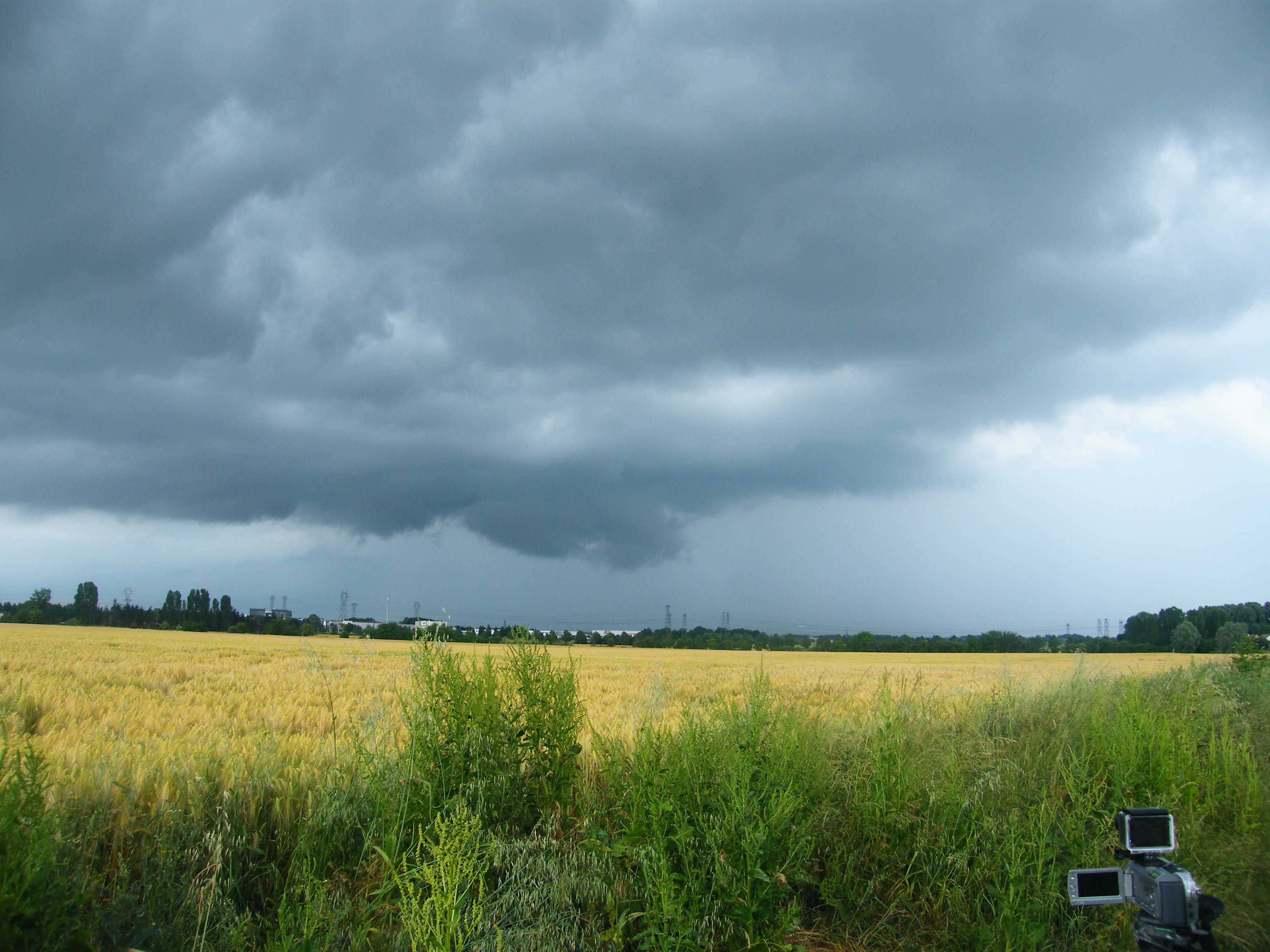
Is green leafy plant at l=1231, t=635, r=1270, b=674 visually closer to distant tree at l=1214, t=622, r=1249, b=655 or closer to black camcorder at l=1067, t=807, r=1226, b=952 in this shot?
black camcorder at l=1067, t=807, r=1226, b=952

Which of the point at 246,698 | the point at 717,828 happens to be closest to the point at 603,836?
the point at 717,828

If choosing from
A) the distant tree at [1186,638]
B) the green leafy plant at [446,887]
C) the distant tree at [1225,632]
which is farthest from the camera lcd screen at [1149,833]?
the distant tree at [1186,638]

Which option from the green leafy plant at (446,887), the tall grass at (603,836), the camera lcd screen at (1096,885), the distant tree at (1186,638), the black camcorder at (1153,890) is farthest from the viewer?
the distant tree at (1186,638)

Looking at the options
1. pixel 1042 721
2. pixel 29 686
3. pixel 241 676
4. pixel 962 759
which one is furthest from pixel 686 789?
pixel 241 676

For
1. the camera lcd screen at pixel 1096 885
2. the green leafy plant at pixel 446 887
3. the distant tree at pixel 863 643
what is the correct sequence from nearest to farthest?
the camera lcd screen at pixel 1096 885, the green leafy plant at pixel 446 887, the distant tree at pixel 863 643

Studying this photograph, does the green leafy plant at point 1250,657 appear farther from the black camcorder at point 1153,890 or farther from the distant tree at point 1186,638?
the distant tree at point 1186,638

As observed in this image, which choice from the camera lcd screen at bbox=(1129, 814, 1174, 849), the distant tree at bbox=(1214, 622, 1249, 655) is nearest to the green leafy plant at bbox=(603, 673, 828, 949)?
the camera lcd screen at bbox=(1129, 814, 1174, 849)

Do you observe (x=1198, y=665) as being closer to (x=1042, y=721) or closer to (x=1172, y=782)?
(x=1042, y=721)

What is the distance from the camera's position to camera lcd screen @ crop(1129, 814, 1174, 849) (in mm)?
2809

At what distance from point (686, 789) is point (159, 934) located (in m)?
3.36

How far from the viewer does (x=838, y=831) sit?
5.96 meters

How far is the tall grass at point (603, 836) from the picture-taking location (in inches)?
161

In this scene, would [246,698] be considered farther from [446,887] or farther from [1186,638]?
[1186,638]

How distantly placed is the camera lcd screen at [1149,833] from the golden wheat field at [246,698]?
3.15 metres
